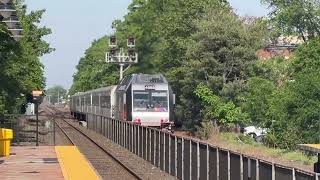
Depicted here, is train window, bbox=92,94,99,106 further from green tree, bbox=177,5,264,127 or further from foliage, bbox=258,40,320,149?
foliage, bbox=258,40,320,149

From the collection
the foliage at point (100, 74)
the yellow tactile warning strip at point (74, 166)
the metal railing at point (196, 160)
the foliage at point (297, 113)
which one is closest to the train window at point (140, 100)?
the metal railing at point (196, 160)

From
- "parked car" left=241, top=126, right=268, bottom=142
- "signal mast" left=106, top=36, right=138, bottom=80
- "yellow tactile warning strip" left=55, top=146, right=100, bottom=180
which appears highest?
"signal mast" left=106, top=36, right=138, bottom=80

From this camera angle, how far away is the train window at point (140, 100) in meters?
39.4

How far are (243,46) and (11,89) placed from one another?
21.3 meters

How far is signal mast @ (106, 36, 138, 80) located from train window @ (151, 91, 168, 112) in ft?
120

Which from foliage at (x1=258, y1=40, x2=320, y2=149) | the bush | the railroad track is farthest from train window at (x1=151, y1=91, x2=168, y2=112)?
foliage at (x1=258, y1=40, x2=320, y2=149)

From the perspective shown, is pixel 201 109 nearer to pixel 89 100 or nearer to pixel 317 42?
pixel 317 42

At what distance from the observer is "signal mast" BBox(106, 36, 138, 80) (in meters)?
76.9

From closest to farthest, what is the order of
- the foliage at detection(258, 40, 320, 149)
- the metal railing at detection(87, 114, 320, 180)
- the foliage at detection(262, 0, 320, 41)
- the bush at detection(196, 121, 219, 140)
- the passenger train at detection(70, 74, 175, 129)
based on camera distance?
the metal railing at detection(87, 114, 320, 180) → the foliage at detection(258, 40, 320, 149) → the passenger train at detection(70, 74, 175, 129) → the bush at detection(196, 121, 219, 140) → the foliage at detection(262, 0, 320, 41)

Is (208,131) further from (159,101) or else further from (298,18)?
(298,18)

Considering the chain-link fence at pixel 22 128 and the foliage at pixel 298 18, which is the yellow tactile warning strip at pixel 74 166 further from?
the foliage at pixel 298 18

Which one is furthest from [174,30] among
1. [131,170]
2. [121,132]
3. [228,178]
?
[228,178]

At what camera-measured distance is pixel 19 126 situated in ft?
111

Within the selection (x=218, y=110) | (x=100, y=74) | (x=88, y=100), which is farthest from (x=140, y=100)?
(x=100, y=74)
